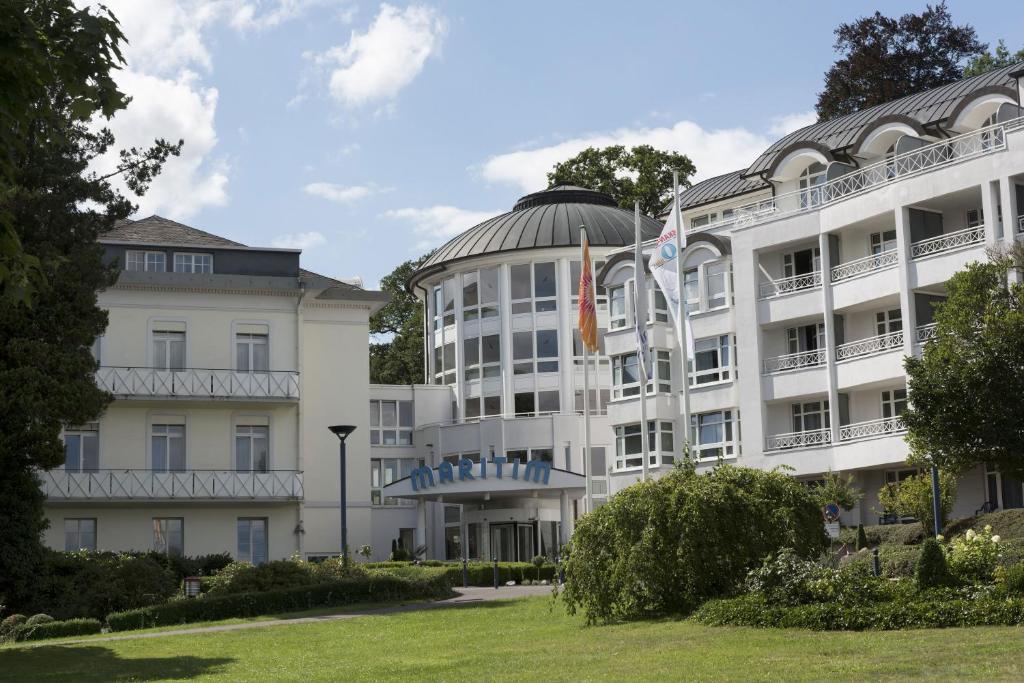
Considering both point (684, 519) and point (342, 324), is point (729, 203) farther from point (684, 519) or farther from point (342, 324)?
point (684, 519)

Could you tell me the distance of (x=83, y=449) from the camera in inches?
1885

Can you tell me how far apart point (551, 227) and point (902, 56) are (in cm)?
1759

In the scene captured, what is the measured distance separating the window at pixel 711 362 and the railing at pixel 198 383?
14428 millimetres

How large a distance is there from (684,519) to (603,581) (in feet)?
5.49

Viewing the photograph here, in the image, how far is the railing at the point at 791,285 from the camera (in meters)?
47.4

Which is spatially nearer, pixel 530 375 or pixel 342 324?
pixel 342 324

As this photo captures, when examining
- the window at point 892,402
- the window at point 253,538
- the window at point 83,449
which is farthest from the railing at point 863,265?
the window at point 83,449

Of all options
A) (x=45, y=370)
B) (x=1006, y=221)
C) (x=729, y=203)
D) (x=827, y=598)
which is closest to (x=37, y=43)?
(x=827, y=598)

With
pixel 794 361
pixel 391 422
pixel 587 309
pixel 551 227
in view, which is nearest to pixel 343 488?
pixel 587 309

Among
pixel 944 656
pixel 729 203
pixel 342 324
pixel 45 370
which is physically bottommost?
pixel 944 656

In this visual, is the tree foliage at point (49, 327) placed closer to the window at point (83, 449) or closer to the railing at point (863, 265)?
the window at point (83, 449)

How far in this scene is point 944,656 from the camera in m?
14.4

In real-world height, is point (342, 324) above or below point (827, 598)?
above

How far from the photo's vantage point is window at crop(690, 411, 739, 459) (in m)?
49.4
